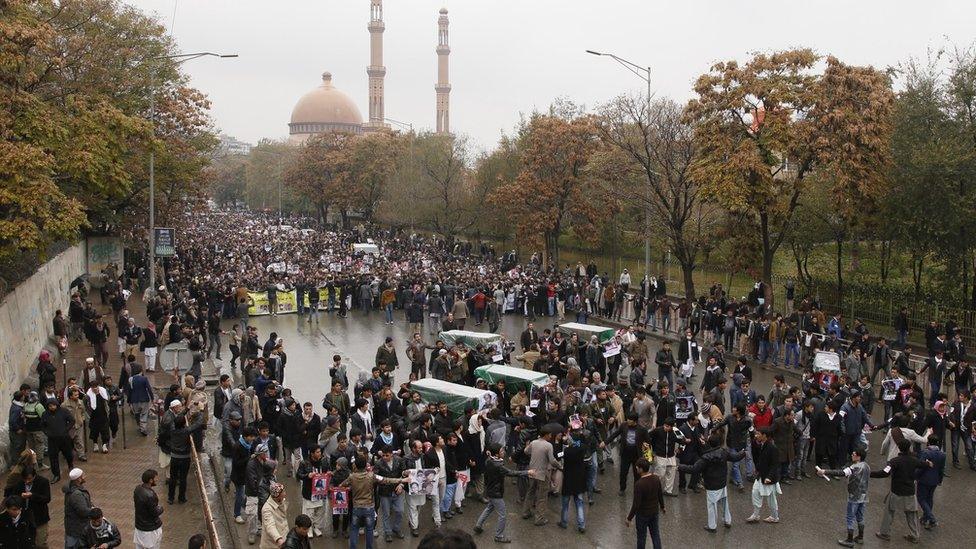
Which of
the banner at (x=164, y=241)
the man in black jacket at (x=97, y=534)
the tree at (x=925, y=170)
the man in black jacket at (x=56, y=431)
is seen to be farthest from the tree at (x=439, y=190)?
the man in black jacket at (x=97, y=534)

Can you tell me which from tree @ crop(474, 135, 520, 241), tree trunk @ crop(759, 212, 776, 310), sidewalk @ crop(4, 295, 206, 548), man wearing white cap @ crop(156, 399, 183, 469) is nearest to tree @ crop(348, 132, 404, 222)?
tree @ crop(474, 135, 520, 241)

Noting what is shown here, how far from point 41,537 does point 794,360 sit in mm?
18639

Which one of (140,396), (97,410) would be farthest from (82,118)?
(97,410)

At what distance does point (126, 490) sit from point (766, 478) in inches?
377

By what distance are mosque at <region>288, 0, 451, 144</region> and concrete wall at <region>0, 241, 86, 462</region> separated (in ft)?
350

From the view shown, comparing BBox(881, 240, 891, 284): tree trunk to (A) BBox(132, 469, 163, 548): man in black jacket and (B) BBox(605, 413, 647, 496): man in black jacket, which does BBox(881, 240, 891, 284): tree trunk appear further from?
(A) BBox(132, 469, 163, 548): man in black jacket

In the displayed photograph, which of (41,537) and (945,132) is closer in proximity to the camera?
(41,537)

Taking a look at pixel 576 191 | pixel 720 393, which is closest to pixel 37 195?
pixel 720 393

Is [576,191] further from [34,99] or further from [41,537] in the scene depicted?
[41,537]

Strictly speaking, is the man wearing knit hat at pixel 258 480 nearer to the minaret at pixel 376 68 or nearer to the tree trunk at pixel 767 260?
the tree trunk at pixel 767 260

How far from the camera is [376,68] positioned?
142 meters

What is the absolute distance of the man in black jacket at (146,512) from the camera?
32.6 ft

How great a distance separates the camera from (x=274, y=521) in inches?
388

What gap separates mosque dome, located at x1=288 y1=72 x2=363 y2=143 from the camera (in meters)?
152
